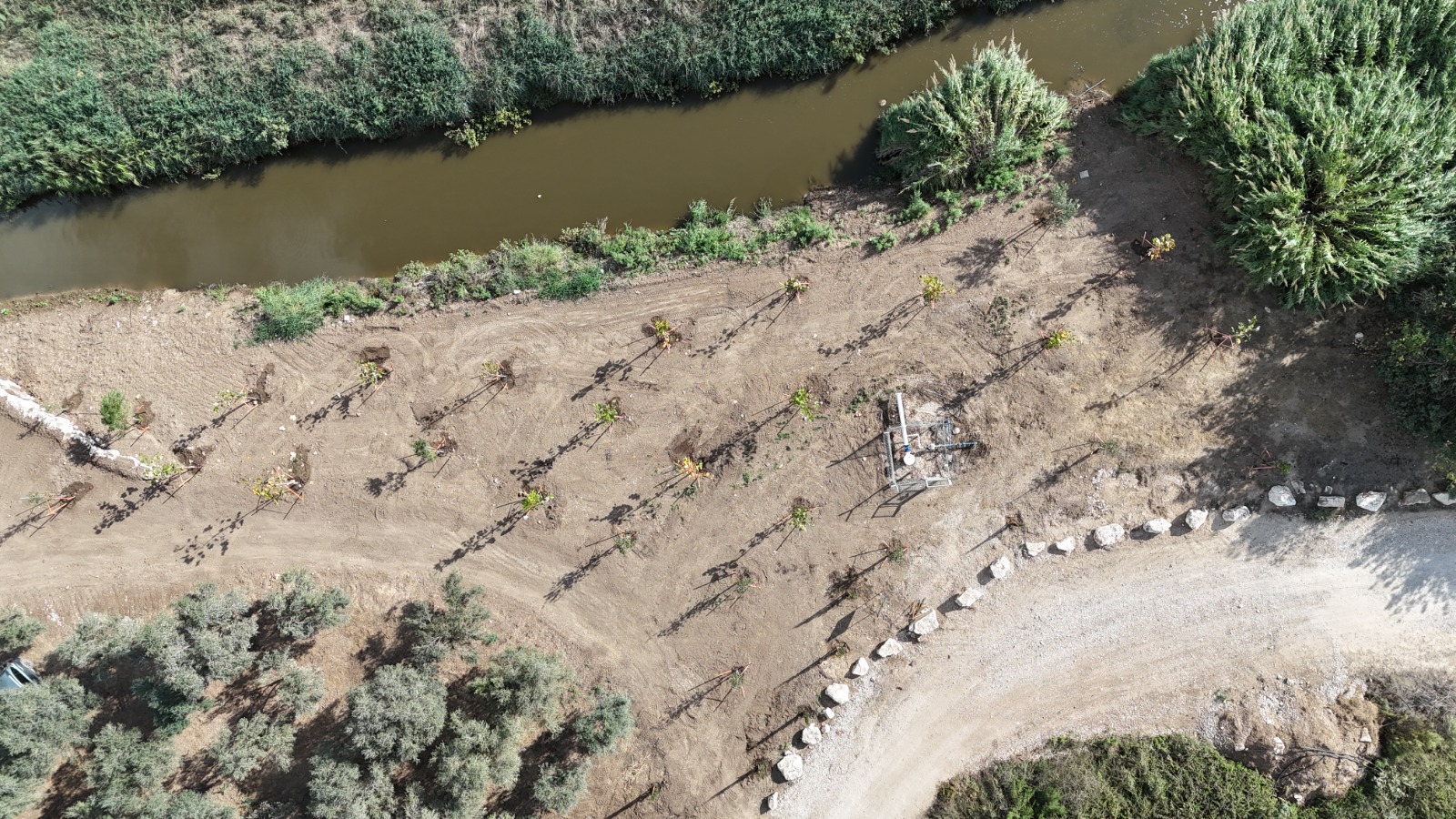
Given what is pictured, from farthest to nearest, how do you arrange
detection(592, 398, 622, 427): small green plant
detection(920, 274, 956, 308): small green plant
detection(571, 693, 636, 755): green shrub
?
detection(592, 398, 622, 427): small green plant, detection(920, 274, 956, 308): small green plant, detection(571, 693, 636, 755): green shrub

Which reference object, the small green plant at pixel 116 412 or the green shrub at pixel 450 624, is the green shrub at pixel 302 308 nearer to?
the small green plant at pixel 116 412

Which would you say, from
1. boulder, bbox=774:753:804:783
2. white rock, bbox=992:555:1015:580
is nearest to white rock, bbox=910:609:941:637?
white rock, bbox=992:555:1015:580

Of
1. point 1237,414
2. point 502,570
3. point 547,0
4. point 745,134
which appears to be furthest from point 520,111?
point 1237,414

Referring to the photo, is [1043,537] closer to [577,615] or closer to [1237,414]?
[1237,414]

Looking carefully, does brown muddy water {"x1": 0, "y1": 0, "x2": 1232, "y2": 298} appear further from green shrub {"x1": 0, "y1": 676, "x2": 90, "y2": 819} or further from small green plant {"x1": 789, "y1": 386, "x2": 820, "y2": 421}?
green shrub {"x1": 0, "y1": 676, "x2": 90, "y2": 819}

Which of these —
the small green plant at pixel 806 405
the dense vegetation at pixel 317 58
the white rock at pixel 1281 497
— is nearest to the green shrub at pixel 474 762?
the small green plant at pixel 806 405

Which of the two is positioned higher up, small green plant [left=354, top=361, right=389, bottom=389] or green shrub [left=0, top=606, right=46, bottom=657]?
small green plant [left=354, top=361, right=389, bottom=389]
